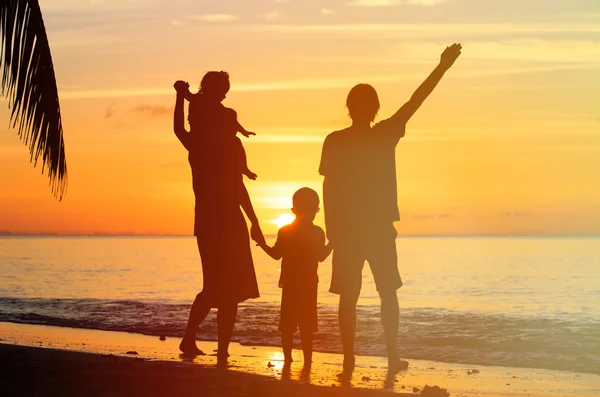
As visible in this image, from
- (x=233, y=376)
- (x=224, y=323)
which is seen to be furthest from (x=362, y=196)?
(x=233, y=376)

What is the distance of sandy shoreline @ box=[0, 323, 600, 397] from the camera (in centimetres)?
598

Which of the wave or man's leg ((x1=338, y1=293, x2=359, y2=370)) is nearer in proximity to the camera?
man's leg ((x1=338, y1=293, x2=359, y2=370))

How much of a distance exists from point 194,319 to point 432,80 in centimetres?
309

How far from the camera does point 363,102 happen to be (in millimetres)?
7621

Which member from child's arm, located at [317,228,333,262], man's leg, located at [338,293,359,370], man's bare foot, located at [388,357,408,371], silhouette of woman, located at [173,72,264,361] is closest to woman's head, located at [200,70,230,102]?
silhouette of woman, located at [173,72,264,361]

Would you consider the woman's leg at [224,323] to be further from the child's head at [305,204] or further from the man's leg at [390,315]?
the man's leg at [390,315]

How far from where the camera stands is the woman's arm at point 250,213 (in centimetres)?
795

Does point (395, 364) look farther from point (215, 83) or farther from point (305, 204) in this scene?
point (215, 83)

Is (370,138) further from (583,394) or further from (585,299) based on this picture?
(585,299)

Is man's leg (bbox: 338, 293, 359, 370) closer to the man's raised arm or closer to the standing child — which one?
the standing child

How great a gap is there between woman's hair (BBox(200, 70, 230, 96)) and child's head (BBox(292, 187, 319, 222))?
45.3 inches

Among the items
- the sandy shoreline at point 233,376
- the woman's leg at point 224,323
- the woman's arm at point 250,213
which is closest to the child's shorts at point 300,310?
the sandy shoreline at point 233,376

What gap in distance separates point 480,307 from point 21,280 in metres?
13.7

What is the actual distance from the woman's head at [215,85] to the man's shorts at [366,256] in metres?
1.66
